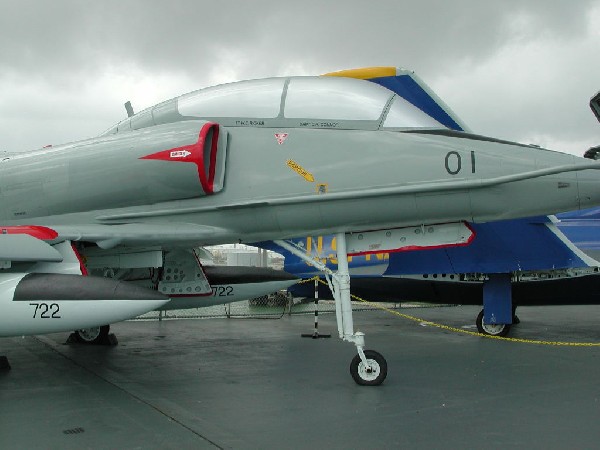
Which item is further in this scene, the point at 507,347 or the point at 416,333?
the point at 416,333

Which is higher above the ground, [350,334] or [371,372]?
[350,334]

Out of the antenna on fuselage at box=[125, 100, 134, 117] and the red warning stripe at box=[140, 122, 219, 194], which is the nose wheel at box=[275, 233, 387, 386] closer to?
the red warning stripe at box=[140, 122, 219, 194]

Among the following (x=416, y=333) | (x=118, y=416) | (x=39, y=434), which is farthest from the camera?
(x=416, y=333)

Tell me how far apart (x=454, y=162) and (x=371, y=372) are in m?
2.14

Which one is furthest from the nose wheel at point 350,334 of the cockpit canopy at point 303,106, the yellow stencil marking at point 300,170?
the cockpit canopy at point 303,106

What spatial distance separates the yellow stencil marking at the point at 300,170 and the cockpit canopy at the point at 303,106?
15.7 inches

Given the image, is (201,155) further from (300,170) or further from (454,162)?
(454,162)

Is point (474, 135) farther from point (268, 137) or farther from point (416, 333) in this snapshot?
point (416, 333)

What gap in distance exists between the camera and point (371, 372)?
5582 mm

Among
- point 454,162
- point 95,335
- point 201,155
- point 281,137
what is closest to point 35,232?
point 201,155

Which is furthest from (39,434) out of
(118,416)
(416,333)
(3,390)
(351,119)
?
(416,333)

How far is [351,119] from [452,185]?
1.19 meters

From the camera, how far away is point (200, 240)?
5.96m

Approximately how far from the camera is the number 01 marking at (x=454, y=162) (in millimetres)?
5316
